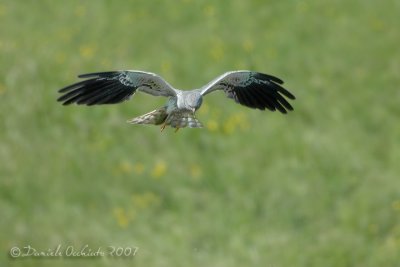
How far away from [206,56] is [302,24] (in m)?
2.16

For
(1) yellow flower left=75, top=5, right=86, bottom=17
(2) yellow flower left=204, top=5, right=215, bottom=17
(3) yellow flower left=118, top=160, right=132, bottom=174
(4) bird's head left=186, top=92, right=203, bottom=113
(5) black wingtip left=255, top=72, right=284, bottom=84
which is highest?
(2) yellow flower left=204, top=5, right=215, bottom=17

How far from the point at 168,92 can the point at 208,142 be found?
685 cm

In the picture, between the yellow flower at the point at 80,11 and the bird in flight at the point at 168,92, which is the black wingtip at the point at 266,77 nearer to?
the bird in flight at the point at 168,92

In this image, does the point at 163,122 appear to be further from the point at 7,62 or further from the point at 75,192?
the point at 7,62

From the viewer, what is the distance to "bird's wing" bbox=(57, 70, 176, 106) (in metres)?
6.38

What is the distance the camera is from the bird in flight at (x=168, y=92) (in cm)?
602

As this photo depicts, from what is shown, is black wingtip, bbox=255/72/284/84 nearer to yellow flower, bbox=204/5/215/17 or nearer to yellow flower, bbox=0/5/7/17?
yellow flower, bbox=204/5/215/17

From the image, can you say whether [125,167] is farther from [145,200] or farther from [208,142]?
[208,142]

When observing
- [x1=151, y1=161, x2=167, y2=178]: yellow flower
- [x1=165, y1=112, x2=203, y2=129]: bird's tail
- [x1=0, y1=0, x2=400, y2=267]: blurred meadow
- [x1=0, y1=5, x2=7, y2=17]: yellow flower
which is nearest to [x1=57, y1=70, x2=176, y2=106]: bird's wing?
[x1=165, y1=112, x2=203, y2=129]: bird's tail

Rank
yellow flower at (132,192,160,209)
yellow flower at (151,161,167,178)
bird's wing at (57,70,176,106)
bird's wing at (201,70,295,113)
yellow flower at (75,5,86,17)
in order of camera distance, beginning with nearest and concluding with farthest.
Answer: bird's wing at (57,70,176,106), bird's wing at (201,70,295,113), yellow flower at (132,192,160,209), yellow flower at (151,161,167,178), yellow flower at (75,5,86,17)

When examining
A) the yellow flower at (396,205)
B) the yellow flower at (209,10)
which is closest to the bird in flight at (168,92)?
Result: the yellow flower at (396,205)

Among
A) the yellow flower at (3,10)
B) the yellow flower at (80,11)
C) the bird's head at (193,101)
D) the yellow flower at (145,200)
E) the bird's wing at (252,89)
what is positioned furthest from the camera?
the yellow flower at (80,11)

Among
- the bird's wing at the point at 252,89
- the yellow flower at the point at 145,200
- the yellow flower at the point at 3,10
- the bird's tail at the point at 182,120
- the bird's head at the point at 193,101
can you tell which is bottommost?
the bird's tail at the point at 182,120

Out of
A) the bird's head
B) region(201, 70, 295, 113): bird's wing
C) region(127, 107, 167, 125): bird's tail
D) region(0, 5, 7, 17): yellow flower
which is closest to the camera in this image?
the bird's head
